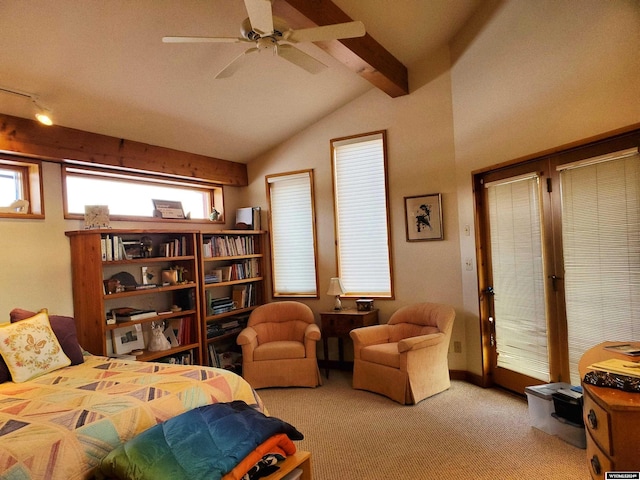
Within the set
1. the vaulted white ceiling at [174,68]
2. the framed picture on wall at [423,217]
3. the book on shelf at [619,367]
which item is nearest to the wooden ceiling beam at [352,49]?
the vaulted white ceiling at [174,68]

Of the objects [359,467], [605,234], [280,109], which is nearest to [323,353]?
[359,467]

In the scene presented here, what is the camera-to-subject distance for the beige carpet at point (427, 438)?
2441 millimetres

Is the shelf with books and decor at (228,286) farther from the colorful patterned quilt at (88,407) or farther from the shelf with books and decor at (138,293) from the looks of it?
the colorful patterned quilt at (88,407)

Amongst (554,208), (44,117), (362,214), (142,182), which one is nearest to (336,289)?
(362,214)

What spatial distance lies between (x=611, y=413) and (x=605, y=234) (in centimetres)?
182

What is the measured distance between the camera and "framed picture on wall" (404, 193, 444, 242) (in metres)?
4.16

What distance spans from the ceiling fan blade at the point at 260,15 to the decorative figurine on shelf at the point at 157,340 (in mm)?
2820

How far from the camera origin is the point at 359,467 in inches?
99.7

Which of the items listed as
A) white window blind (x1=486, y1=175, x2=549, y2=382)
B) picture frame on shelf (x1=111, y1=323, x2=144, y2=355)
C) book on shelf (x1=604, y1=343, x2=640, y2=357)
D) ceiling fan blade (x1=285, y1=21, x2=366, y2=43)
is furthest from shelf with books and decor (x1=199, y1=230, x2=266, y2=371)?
book on shelf (x1=604, y1=343, x2=640, y2=357)

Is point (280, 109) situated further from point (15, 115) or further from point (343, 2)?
point (15, 115)

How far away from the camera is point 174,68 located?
312 cm

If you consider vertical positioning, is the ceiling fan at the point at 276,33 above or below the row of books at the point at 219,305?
above

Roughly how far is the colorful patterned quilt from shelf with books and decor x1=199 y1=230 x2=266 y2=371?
1.58 meters

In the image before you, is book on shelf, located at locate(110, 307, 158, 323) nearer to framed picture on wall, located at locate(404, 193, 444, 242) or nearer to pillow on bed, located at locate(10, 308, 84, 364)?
pillow on bed, located at locate(10, 308, 84, 364)
